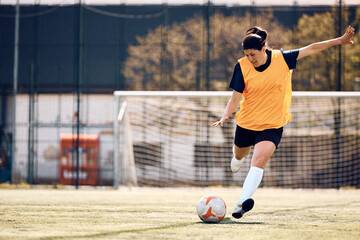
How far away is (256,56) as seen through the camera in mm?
5168

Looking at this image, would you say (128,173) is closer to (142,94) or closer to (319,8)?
(142,94)

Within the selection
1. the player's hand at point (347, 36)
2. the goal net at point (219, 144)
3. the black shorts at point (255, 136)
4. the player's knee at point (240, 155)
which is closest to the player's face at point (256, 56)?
the black shorts at point (255, 136)

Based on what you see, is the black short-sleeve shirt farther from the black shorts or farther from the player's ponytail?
the black shorts

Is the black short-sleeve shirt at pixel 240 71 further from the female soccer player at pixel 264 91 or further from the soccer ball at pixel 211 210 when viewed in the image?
the soccer ball at pixel 211 210

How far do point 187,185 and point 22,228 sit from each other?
Result: 425 inches

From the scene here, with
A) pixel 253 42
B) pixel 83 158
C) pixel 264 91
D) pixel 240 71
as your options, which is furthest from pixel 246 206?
pixel 83 158

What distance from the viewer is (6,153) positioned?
17.2 m

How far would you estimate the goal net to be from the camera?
14.9 m

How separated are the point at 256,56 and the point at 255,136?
844 mm

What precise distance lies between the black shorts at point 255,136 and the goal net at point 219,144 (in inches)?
347

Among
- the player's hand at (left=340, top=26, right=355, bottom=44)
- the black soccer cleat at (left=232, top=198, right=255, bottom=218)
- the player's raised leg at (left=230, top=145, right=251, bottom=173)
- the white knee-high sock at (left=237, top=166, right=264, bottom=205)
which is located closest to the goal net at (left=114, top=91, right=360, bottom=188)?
the player's raised leg at (left=230, top=145, right=251, bottom=173)

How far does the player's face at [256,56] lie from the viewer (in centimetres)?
512

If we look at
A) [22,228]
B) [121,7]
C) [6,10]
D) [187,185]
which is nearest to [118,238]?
[22,228]

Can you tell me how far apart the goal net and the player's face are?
366 inches
